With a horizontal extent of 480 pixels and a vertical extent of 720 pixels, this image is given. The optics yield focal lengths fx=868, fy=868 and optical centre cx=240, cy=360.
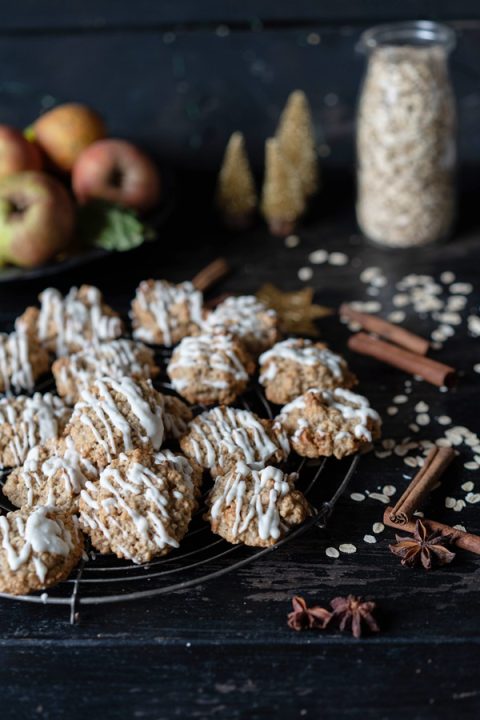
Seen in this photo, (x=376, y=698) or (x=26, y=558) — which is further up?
(x=26, y=558)

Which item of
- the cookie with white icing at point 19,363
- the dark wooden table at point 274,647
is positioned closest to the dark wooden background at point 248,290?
the dark wooden table at point 274,647

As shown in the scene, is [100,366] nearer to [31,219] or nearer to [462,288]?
[31,219]

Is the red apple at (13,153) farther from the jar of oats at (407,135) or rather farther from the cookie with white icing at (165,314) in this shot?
the jar of oats at (407,135)

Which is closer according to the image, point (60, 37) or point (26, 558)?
point (26, 558)

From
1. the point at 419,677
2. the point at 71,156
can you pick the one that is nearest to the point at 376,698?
the point at 419,677

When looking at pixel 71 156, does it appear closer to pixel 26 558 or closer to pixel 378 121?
pixel 378 121

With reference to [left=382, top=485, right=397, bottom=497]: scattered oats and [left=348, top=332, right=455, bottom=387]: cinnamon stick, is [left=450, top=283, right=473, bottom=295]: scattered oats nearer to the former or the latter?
[left=348, top=332, right=455, bottom=387]: cinnamon stick

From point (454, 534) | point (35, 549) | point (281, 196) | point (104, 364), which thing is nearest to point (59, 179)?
point (281, 196)
